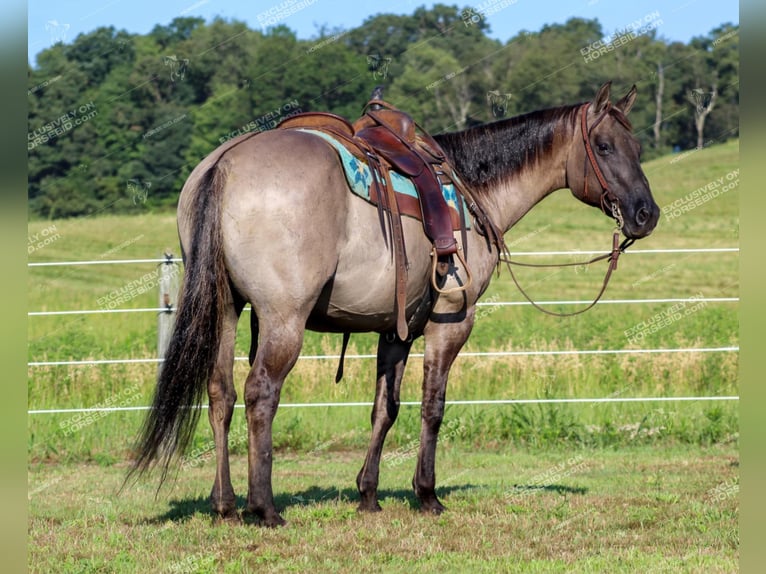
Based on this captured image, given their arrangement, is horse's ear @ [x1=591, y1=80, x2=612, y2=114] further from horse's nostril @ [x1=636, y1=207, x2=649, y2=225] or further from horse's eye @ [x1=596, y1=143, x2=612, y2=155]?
horse's nostril @ [x1=636, y1=207, x2=649, y2=225]

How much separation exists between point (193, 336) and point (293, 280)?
22.2 inches

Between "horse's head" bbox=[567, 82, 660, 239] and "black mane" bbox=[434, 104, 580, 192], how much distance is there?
241 millimetres

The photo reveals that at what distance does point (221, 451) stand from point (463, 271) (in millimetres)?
1785

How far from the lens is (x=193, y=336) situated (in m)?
4.49

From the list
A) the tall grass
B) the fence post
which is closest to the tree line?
the tall grass

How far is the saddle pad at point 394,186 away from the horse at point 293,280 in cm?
5

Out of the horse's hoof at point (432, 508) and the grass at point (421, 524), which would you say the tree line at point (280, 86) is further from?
the horse's hoof at point (432, 508)

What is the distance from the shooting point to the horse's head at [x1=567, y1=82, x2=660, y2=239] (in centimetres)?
566

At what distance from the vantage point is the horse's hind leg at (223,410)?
4.86 m

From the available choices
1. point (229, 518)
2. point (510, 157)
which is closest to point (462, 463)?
point (510, 157)

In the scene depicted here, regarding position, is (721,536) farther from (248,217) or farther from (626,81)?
(626,81)

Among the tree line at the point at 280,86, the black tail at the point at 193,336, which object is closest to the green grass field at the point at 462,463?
the black tail at the point at 193,336
